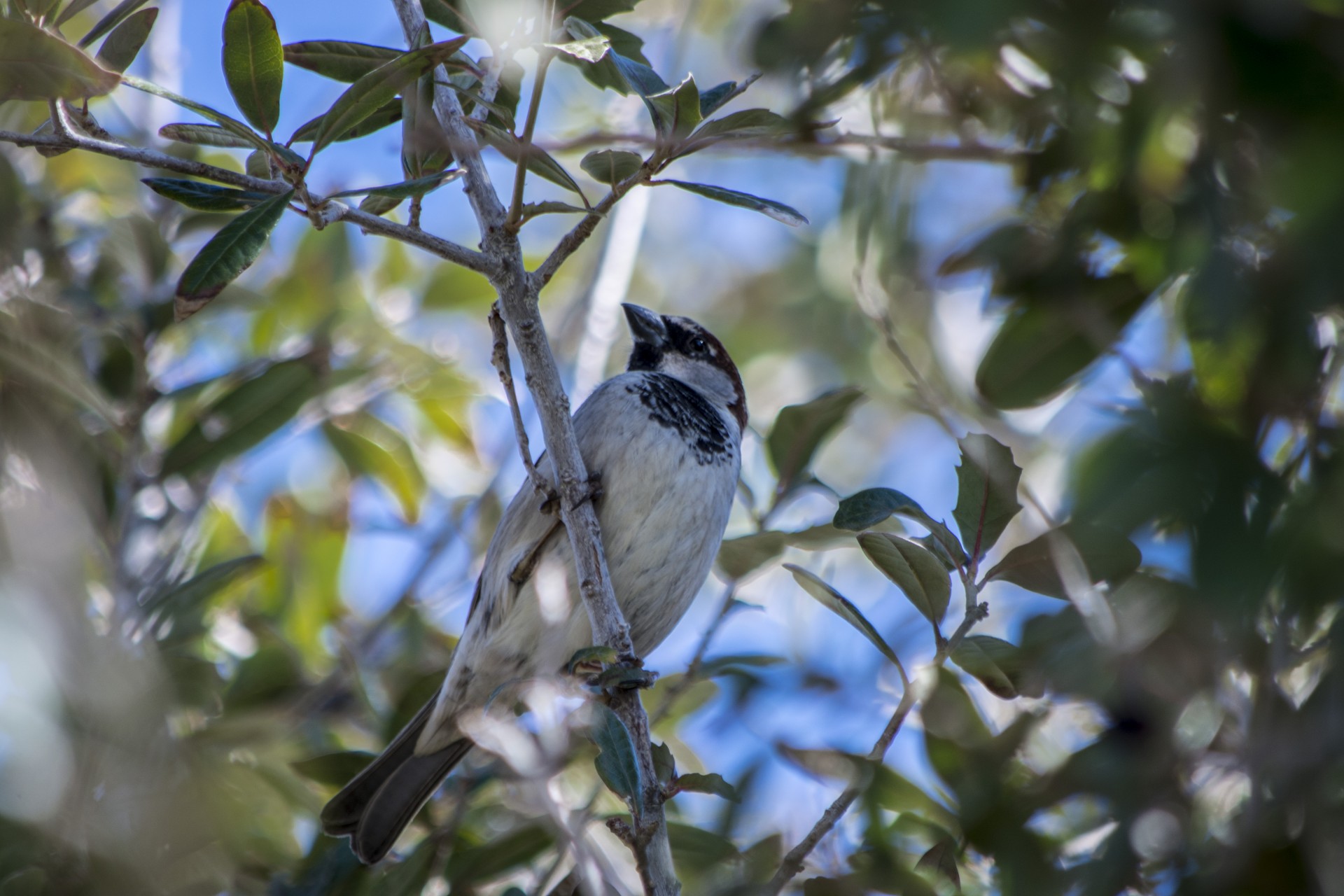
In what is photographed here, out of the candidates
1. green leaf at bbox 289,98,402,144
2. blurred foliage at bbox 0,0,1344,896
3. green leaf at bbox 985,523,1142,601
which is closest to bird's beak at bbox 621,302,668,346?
blurred foliage at bbox 0,0,1344,896

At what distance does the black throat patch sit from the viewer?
3012 millimetres

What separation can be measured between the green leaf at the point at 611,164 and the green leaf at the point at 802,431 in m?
0.88

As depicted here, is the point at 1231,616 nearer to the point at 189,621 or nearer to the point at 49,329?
the point at 189,621

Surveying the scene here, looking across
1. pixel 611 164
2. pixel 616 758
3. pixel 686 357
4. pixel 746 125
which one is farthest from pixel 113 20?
pixel 686 357

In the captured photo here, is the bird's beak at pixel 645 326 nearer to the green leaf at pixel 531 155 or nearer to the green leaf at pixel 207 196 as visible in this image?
the green leaf at pixel 531 155

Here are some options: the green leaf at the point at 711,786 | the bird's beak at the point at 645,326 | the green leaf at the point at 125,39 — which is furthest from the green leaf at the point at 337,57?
the bird's beak at the point at 645,326

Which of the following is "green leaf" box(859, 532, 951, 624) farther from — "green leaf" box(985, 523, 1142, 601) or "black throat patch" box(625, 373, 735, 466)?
"black throat patch" box(625, 373, 735, 466)

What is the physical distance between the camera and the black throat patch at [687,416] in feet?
9.88

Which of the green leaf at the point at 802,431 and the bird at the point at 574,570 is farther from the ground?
the green leaf at the point at 802,431

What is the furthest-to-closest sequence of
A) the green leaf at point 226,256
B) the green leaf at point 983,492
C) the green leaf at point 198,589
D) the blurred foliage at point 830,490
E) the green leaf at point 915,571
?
the green leaf at point 198,589 < the green leaf at point 915,571 < the green leaf at point 983,492 < the green leaf at point 226,256 < the blurred foliage at point 830,490

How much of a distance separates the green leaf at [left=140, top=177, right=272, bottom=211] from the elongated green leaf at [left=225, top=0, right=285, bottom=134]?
11cm

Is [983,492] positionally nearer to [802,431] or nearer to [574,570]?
[802,431]

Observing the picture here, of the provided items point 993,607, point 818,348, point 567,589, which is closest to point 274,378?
point 567,589

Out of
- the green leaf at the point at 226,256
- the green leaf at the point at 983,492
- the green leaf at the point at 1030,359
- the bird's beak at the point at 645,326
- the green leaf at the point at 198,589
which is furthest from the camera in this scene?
the bird's beak at the point at 645,326
